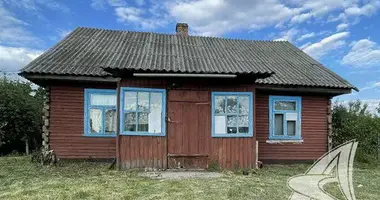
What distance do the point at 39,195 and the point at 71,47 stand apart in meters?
7.06

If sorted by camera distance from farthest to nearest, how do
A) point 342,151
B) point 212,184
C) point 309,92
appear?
point 342,151
point 309,92
point 212,184


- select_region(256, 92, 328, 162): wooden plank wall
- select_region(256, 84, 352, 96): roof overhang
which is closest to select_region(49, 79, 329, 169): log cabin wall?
select_region(256, 92, 328, 162): wooden plank wall

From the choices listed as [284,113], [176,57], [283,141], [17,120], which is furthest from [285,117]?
[17,120]

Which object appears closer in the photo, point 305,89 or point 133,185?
point 133,185

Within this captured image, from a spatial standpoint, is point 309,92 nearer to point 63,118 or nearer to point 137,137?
point 137,137

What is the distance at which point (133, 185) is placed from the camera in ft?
23.1

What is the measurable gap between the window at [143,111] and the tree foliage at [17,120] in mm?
8725

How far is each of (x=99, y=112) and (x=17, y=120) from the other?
22.2ft

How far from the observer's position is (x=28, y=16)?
57.0 feet

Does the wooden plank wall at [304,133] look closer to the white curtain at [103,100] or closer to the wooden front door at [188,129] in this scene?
the wooden front door at [188,129]

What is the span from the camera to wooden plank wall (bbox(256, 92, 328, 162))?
11.6 metres

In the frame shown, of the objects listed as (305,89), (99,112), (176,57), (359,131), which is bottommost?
(359,131)

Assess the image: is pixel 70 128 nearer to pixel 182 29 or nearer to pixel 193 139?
pixel 193 139

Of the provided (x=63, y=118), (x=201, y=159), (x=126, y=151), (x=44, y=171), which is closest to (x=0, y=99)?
(x=63, y=118)
